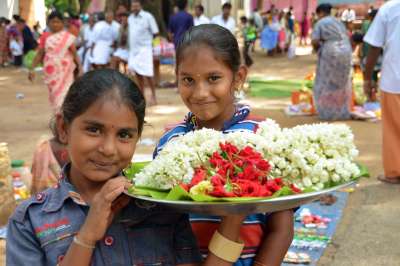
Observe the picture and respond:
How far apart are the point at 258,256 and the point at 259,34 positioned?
23672 mm

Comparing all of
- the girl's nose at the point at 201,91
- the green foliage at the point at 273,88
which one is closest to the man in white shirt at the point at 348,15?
the green foliage at the point at 273,88

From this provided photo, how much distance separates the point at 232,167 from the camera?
1.84 metres

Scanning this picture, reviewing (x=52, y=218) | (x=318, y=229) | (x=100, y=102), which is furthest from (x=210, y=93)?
(x=318, y=229)

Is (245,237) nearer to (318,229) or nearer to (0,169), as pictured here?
(318,229)

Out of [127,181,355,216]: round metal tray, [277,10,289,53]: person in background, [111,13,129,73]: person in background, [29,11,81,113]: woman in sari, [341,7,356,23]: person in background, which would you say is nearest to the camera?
[127,181,355,216]: round metal tray

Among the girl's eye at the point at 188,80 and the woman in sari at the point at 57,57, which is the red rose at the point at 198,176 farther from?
the woman in sari at the point at 57,57

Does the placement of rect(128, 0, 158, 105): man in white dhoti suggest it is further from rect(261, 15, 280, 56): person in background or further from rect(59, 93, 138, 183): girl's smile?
rect(261, 15, 280, 56): person in background

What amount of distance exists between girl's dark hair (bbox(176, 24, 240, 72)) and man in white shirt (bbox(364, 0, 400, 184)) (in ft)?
15.1

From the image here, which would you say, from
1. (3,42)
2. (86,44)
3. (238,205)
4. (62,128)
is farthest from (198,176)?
(3,42)

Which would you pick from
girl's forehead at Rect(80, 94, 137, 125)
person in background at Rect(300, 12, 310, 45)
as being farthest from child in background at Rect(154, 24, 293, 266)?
person in background at Rect(300, 12, 310, 45)

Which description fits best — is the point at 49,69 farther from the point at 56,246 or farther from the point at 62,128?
the point at 56,246

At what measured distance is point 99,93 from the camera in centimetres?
194

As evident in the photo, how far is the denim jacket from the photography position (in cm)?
187

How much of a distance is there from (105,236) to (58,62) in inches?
301
